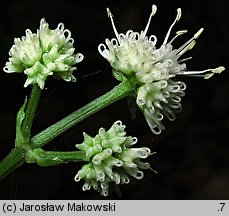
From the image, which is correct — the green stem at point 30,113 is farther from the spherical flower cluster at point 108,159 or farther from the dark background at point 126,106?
the dark background at point 126,106

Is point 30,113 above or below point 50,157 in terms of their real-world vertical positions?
above

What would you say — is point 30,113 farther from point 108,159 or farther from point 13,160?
point 108,159

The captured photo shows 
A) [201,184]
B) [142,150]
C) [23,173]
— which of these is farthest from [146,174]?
[142,150]

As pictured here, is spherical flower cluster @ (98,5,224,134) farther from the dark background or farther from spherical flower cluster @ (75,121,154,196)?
the dark background

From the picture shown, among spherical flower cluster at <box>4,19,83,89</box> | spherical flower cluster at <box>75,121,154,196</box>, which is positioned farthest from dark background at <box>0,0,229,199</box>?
spherical flower cluster at <box>75,121,154,196</box>

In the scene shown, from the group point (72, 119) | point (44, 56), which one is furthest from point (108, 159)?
point (44, 56)
